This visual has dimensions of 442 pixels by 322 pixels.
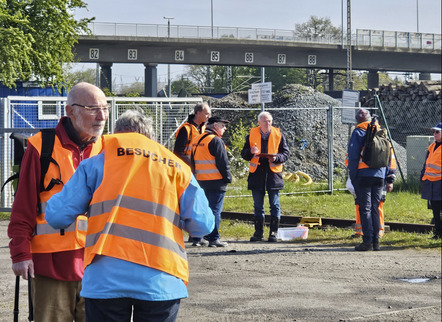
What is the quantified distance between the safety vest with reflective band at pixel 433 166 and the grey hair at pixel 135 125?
9.89m

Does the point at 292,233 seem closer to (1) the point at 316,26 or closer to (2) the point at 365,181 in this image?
→ (2) the point at 365,181

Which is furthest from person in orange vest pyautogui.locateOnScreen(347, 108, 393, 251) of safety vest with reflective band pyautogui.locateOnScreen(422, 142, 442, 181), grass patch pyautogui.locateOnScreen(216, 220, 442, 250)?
safety vest with reflective band pyautogui.locateOnScreen(422, 142, 442, 181)

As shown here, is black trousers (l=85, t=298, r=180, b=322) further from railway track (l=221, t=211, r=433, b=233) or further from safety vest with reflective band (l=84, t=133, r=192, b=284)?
railway track (l=221, t=211, r=433, b=233)

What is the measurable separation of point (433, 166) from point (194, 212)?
10.0m

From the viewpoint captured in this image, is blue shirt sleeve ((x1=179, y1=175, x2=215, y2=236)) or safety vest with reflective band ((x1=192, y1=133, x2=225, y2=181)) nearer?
blue shirt sleeve ((x1=179, y1=175, x2=215, y2=236))

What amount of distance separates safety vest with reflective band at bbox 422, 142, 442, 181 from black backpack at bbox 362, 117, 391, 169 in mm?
1894

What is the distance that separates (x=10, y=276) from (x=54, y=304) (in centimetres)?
549

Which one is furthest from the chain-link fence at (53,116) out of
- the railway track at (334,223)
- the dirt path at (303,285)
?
the dirt path at (303,285)

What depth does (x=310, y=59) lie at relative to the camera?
6750 centimetres

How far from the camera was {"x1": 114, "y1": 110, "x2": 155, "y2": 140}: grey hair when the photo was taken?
14.3 ft

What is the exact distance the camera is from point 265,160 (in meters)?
13.0

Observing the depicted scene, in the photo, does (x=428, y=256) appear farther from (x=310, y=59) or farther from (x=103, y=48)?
(x=310, y=59)

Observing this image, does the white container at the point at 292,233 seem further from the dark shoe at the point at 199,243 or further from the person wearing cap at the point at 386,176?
the dark shoe at the point at 199,243

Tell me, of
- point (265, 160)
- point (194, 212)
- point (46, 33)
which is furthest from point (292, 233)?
point (46, 33)
